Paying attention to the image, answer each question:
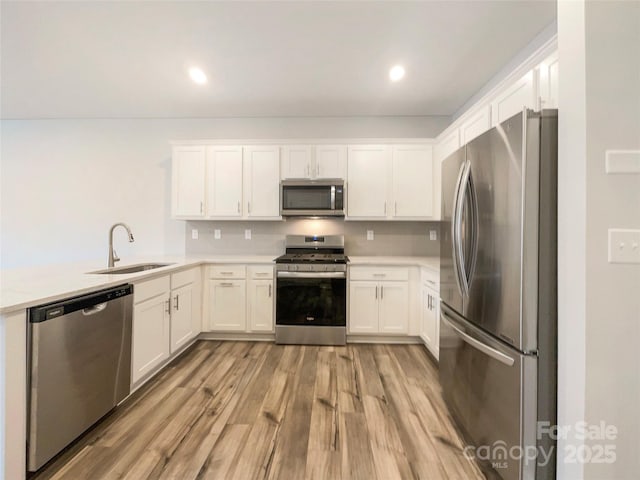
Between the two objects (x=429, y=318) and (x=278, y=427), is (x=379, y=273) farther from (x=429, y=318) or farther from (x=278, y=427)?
(x=278, y=427)

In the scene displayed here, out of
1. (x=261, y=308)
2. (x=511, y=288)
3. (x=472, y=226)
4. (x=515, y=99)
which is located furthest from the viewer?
(x=261, y=308)

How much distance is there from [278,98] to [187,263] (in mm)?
2077

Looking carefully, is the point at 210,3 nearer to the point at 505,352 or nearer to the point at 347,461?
the point at 505,352

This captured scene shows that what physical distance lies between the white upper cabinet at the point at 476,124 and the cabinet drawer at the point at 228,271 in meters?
2.57

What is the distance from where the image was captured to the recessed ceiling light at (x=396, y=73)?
103 inches

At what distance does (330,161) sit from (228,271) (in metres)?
1.75

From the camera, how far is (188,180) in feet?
11.2

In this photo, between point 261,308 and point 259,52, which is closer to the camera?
point 259,52

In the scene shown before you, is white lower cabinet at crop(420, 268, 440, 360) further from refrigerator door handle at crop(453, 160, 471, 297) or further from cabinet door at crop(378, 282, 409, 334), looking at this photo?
refrigerator door handle at crop(453, 160, 471, 297)

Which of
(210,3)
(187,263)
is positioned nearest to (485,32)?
(210,3)

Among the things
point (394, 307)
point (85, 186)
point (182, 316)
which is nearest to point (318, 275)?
point (394, 307)

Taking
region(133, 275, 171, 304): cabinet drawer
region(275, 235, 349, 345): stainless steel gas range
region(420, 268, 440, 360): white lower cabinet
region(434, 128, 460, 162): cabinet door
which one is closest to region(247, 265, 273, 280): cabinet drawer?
A: region(275, 235, 349, 345): stainless steel gas range

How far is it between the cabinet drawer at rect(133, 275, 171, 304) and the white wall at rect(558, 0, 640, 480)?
2502mm

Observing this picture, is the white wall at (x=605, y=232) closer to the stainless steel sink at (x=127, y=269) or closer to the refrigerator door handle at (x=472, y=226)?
the refrigerator door handle at (x=472, y=226)
